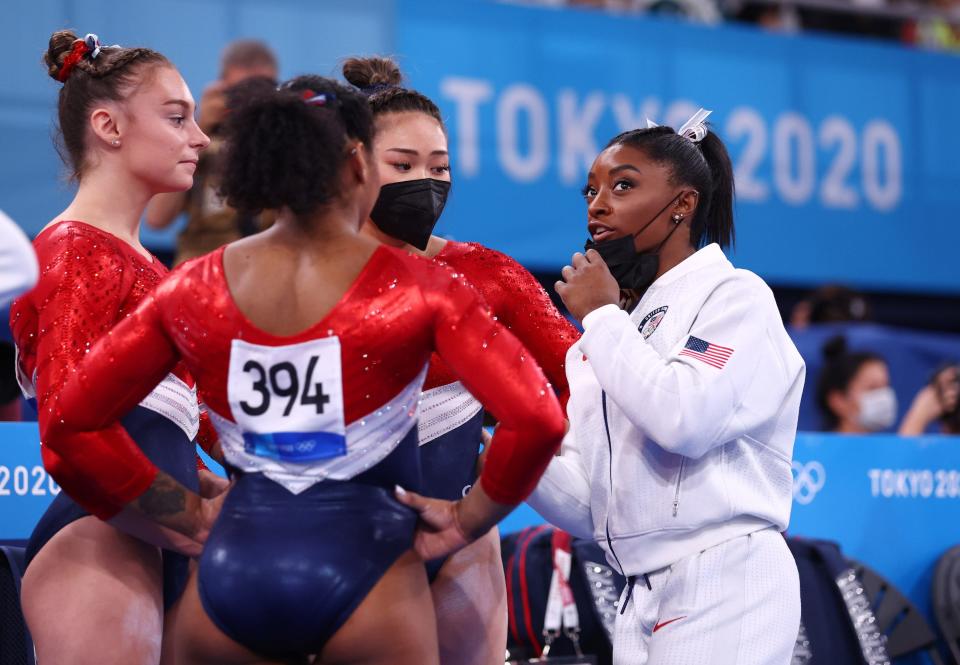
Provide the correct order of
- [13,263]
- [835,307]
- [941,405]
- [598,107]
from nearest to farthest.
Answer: [13,263] → [941,405] → [835,307] → [598,107]

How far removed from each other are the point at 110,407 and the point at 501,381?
2.19 feet

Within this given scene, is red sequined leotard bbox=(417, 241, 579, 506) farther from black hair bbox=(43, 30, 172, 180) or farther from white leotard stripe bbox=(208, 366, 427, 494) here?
black hair bbox=(43, 30, 172, 180)

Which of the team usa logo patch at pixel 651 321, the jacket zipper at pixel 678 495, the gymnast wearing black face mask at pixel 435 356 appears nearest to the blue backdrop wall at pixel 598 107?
the gymnast wearing black face mask at pixel 435 356

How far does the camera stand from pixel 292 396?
215 cm

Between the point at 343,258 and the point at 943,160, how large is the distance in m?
6.96

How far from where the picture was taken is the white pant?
254 centimetres

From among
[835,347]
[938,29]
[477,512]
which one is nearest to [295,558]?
[477,512]

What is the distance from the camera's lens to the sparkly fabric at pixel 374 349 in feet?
7.00

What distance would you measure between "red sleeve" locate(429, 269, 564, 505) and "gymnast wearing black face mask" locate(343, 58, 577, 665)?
2.11 ft

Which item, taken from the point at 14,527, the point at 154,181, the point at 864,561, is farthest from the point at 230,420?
the point at 864,561

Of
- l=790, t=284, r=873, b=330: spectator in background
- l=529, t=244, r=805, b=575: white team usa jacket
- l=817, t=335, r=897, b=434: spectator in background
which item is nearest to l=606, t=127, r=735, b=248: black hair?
l=529, t=244, r=805, b=575: white team usa jacket

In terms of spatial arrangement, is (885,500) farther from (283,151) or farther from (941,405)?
(283,151)

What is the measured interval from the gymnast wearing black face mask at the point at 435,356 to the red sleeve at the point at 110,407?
0.72m

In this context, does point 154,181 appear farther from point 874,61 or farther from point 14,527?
point 874,61
